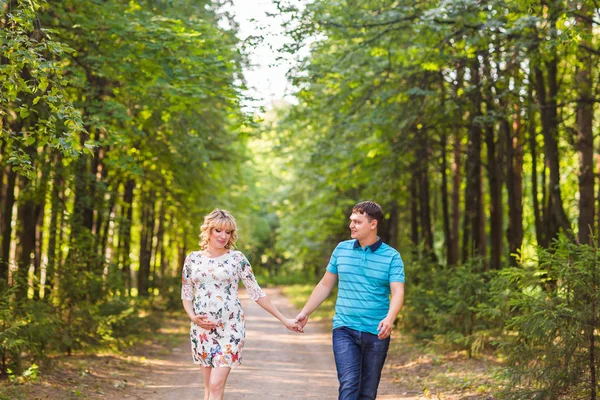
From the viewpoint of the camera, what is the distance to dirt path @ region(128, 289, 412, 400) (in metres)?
10.3

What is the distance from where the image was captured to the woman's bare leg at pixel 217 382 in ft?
20.9

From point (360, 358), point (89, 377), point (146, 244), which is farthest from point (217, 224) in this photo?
point (146, 244)

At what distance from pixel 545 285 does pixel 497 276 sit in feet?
7.37

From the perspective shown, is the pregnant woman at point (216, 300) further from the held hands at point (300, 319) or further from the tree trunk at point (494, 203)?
the tree trunk at point (494, 203)

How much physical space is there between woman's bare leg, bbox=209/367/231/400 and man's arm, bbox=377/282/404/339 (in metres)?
1.58

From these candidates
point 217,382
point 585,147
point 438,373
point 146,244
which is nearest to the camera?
point 217,382

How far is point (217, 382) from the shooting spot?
20.9ft

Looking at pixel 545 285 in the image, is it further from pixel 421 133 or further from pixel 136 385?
pixel 421 133

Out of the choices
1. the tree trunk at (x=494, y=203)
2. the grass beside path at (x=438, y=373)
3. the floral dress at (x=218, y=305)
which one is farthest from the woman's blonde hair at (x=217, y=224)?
the tree trunk at (x=494, y=203)

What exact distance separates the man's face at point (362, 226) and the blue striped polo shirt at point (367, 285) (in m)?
0.11

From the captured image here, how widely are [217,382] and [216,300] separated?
74 centimetres

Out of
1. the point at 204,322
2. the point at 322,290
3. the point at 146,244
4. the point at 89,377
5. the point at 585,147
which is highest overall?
the point at 585,147

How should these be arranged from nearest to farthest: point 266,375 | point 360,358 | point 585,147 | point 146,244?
point 360,358 → point 266,375 → point 585,147 → point 146,244

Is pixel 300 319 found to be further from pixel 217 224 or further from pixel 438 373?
pixel 438 373
